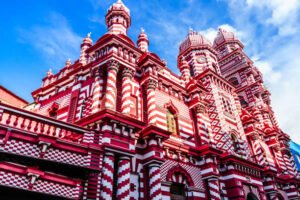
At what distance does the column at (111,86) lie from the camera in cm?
1507

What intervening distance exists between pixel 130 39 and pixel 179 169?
11006 mm

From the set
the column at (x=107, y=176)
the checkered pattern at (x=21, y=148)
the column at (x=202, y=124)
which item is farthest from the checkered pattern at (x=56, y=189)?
the column at (x=202, y=124)

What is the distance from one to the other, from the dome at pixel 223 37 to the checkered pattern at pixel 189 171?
111 feet

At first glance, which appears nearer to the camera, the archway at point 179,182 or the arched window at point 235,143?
the archway at point 179,182

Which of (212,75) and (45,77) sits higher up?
(212,75)

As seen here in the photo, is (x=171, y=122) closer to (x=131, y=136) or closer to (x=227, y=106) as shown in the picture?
(x=131, y=136)

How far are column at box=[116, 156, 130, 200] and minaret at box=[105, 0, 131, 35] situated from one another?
12450 millimetres

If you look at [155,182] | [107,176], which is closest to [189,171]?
[155,182]

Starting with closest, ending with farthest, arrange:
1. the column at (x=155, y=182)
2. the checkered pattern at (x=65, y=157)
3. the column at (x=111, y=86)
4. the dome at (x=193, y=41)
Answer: the checkered pattern at (x=65, y=157), the column at (x=155, y=182), the column at (x=111, y=86), the dome at (x=193, y=41)

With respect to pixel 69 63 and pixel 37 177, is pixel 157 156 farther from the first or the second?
pixel 69 63

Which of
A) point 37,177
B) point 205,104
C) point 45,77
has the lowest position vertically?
point 37,177

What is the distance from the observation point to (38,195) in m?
9.27

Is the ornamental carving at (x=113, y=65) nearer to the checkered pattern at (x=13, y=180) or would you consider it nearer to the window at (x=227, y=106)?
the checkered pattern at (x=13, y=180)

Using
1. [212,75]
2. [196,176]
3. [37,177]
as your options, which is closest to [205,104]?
[212,75]
